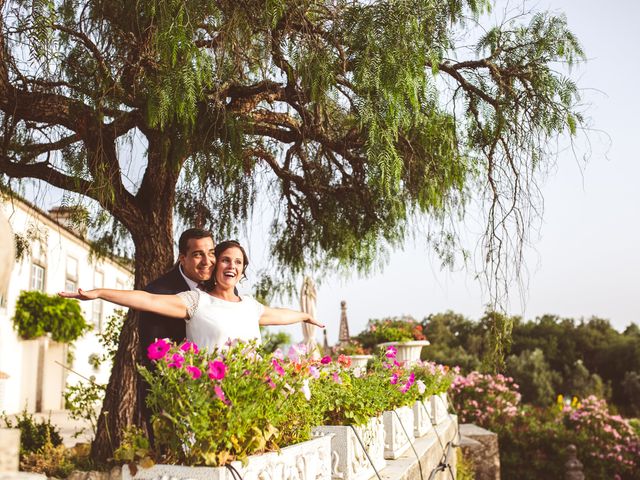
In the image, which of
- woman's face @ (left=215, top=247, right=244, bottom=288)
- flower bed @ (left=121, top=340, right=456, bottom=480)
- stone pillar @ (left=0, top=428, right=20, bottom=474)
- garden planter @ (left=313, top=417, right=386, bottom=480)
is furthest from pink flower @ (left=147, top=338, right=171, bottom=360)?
stone pillar @ (left=0, top=428, right=20, bottom=474)

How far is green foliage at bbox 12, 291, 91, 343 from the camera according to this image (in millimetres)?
18750

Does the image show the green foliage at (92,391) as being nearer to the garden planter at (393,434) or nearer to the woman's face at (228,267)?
the garden planter at (393,434)

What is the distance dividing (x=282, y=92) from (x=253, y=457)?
4423 millimetres

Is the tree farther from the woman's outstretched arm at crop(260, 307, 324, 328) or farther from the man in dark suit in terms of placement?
the woman's outstretched arm at crop(260, 307, 324, 328)

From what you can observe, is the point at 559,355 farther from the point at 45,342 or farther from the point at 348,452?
the point at 348,452

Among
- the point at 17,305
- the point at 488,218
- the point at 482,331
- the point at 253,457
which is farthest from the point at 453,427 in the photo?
the point at 482,331

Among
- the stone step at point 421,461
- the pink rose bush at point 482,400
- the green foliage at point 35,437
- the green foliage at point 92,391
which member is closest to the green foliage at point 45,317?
the green foliage at point 92,391

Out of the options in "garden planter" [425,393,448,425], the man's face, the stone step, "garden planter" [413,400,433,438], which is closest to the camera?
the man's face

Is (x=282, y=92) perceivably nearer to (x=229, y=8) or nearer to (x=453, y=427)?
(x=229, y=8)

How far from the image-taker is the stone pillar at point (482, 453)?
34.7ft

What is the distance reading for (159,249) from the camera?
23.4ft

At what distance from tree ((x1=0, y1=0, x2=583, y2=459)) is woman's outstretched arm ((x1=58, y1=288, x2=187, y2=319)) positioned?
5.37 feet

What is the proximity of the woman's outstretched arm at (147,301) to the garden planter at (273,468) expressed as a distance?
89cm

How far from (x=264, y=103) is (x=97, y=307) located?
67.6 feet
